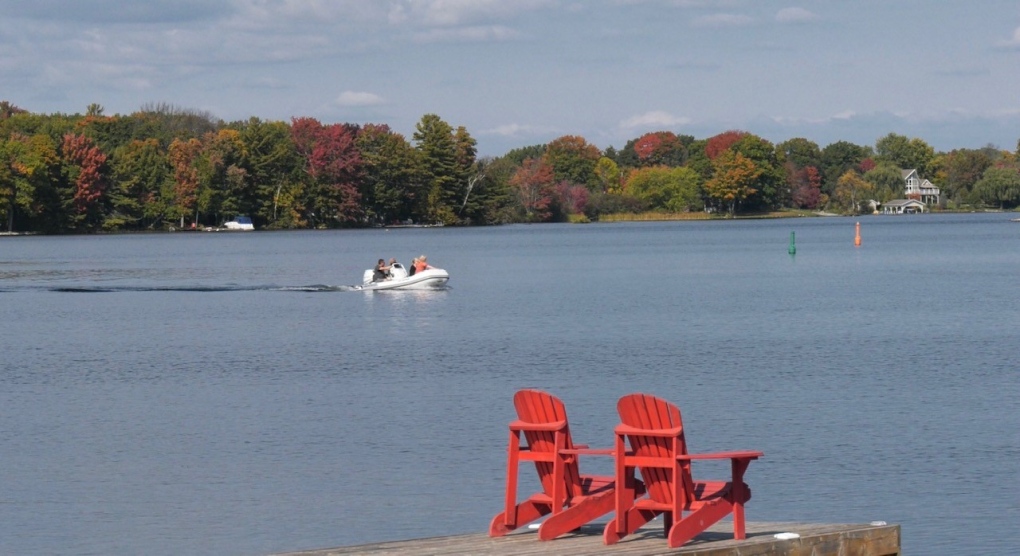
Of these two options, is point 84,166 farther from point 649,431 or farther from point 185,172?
point 649,431

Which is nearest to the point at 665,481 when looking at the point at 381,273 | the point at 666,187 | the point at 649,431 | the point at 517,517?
the point at 649,431

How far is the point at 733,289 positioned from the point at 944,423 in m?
33.4

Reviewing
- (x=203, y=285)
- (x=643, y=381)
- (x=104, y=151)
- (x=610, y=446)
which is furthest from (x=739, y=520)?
(x=104, y=151)

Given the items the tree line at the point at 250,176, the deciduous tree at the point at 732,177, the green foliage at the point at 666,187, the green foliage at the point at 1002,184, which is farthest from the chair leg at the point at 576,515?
the green foliage at the point at 1002,184

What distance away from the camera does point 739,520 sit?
35.8ft

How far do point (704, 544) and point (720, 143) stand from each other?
189 metres

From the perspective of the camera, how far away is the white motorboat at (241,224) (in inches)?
5389

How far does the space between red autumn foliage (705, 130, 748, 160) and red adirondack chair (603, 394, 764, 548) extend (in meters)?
184

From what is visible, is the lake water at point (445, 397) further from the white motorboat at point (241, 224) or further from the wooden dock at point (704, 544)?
the white motorboat at point (241, 224)

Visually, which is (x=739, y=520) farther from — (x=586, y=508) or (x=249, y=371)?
(x=249, y=371)

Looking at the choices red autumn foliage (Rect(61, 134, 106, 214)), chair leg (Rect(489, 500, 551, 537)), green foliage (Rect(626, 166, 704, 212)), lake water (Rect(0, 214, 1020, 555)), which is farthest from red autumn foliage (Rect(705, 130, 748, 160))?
chair leg (Rect(489, 500, 551, 537))

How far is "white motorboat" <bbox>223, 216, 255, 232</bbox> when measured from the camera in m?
137

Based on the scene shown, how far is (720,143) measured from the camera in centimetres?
19625

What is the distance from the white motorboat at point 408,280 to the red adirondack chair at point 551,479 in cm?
4079
